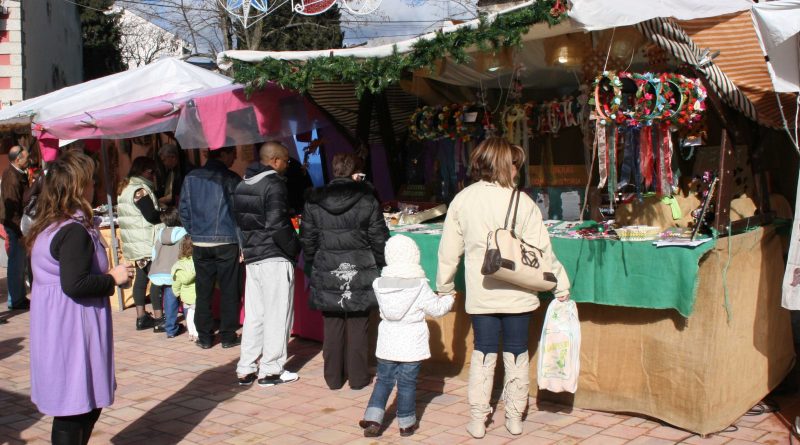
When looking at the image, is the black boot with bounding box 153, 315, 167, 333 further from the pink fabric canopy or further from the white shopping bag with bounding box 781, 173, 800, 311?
the white shopping bag with bounding box 781, 173, 800, 311

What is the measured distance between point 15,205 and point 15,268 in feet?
2.72

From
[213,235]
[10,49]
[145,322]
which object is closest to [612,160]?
[213,235]

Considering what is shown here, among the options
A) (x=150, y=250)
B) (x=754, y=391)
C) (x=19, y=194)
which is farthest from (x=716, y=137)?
(x=19, y=194)

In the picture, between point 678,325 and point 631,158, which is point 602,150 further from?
point 678,325

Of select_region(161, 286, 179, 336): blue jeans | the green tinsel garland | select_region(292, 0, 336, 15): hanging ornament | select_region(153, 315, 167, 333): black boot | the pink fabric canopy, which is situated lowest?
select_region(153, 315, 167, 333): black boot

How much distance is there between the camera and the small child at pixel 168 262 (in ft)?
25.4

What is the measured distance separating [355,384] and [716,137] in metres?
3.06

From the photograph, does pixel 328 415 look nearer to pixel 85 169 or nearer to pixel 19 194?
pixel 85 169

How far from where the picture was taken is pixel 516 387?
4.62 metres

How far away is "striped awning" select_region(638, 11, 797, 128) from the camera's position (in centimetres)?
451

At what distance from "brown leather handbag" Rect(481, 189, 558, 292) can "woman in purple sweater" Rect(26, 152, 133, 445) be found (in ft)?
6.21

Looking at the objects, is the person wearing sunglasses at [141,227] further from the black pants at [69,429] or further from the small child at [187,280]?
the black pants at [69,429]

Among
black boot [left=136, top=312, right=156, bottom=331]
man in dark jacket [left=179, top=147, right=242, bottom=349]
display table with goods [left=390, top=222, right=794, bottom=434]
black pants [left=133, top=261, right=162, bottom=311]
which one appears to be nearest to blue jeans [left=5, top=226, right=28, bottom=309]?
black pants [left=133, top=261, right=162, bottom=311]

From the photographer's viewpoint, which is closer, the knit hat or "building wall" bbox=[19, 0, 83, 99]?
the knit hat
